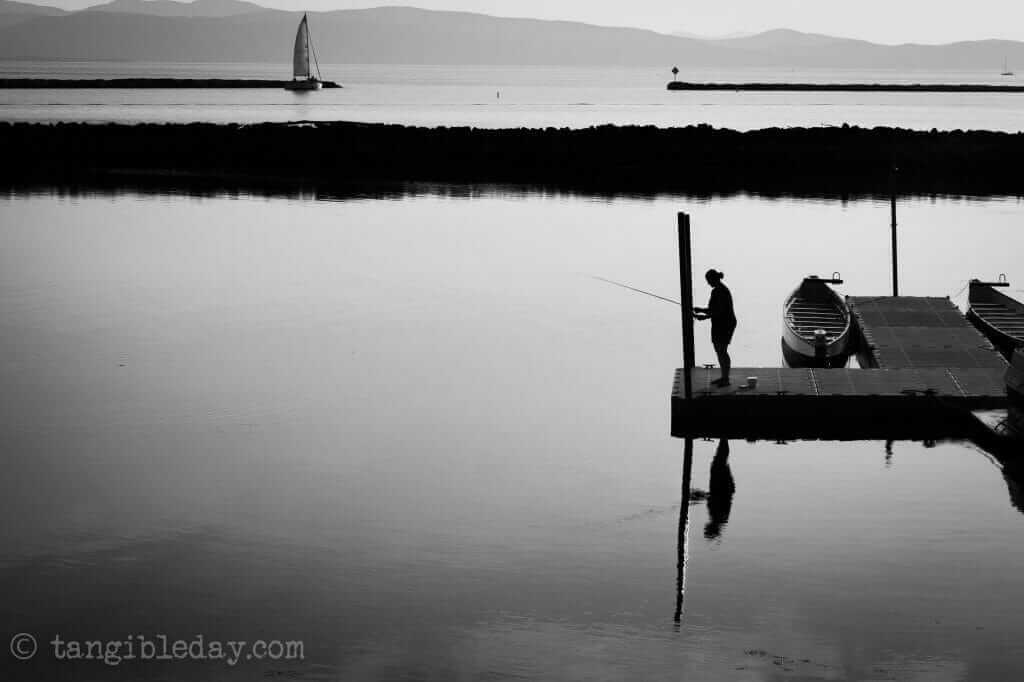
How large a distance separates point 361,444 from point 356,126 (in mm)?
68419

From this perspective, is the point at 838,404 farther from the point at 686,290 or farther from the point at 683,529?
the point at 683,529

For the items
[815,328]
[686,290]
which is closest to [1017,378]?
[686,290]

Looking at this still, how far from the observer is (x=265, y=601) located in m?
12.1

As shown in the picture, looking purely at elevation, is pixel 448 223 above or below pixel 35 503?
above

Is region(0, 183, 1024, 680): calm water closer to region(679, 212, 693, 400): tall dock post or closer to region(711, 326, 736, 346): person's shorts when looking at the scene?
region(679, 212, 693, 400): tall dock post

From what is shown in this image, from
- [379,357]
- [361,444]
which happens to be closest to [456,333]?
[379,357]

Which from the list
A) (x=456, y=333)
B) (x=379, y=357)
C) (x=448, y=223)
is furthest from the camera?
(x=448, y=223)

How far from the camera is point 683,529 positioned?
1448cm

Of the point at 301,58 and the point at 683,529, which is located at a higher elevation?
the point at 301,58

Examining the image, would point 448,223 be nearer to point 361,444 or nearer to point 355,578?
point 361,444

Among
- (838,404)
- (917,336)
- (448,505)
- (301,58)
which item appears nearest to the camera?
(448,505)

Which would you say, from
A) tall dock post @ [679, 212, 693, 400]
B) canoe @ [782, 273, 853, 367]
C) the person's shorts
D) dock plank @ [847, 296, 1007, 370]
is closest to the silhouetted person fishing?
the person's shorts

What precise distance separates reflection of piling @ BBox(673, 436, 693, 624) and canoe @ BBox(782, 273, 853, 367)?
12.0 feet

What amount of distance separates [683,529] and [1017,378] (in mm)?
4672
